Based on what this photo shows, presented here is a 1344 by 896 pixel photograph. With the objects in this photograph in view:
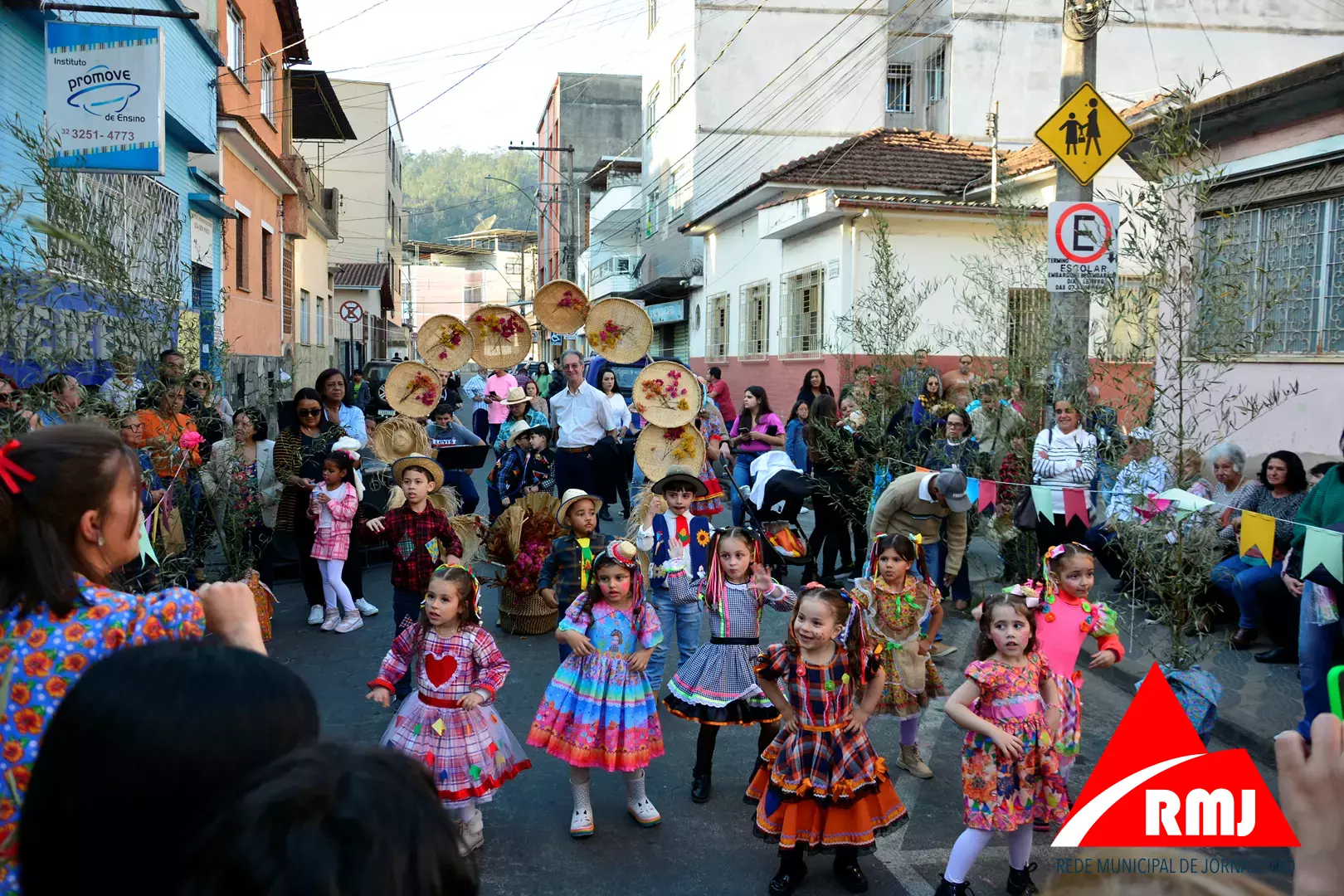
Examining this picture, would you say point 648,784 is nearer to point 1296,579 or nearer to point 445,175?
point 1296,579

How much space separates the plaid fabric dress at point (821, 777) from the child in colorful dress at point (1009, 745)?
0.36 meters

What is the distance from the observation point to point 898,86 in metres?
27.8

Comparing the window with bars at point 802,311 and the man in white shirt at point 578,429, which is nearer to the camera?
the man in white shirt at point 578,429

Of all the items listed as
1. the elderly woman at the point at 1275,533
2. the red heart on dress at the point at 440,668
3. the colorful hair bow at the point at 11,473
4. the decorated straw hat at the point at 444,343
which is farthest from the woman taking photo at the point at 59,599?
the decorated straw hat at the point at 444,343

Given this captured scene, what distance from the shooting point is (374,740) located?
5.79 m

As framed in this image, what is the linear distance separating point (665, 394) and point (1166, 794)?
688 centimetres

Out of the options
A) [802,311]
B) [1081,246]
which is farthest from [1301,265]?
[802,311]

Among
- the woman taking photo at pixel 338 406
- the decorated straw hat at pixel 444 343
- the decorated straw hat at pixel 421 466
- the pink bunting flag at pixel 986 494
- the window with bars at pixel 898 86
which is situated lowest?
the pink bunting flag at pixel 986 494

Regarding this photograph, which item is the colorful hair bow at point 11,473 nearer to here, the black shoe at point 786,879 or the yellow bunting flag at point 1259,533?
the black shoe at point 786,879

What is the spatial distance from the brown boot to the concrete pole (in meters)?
3.89

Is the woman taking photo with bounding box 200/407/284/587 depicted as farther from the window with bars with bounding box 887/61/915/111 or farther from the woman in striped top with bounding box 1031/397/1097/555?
the window with bars with bounding box 887/61/915/111

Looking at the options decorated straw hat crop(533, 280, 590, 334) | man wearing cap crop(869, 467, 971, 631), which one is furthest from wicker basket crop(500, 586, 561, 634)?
man wearing cap crop(869, 467, 971, 631)

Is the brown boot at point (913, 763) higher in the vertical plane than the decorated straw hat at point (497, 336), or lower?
lower

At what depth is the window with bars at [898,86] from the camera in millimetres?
27555
